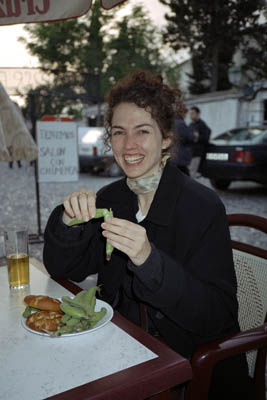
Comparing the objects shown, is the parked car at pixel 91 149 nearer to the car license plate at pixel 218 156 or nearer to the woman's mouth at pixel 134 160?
the car license plate at pixel 218 156

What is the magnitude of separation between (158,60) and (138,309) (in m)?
33.6

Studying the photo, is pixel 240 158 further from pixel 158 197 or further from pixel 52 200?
pixel 158 197

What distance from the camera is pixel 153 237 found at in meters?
1.85

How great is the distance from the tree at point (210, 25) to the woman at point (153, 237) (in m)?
30.9

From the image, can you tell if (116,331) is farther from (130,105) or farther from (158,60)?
(158,60)

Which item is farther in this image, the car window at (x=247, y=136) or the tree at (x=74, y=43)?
the tree at (x=74, y=43)

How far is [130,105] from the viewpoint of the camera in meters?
2.04

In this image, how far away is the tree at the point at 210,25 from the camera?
97.8 feet

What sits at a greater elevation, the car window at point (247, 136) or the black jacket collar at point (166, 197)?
the car window at point (247, 136)

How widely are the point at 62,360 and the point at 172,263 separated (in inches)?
20.6

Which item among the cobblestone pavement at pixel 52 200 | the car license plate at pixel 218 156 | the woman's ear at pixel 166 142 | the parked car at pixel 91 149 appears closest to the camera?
the woman's ear at pixel 166 142

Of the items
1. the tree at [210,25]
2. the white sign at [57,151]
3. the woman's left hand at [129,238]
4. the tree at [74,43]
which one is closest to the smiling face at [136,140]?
the woman's left hand at [129,238]

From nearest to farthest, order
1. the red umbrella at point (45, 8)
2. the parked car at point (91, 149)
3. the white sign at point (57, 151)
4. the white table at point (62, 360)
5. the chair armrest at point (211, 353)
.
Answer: the white table at point (62, 360) < the chair armrest at point (211, 353) < the red umbrella at point (45, 8) < the white sign at point (57, 151) < the parked car at point (91, 149)

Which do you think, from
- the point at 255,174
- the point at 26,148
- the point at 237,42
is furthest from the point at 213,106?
the point at 26,148
